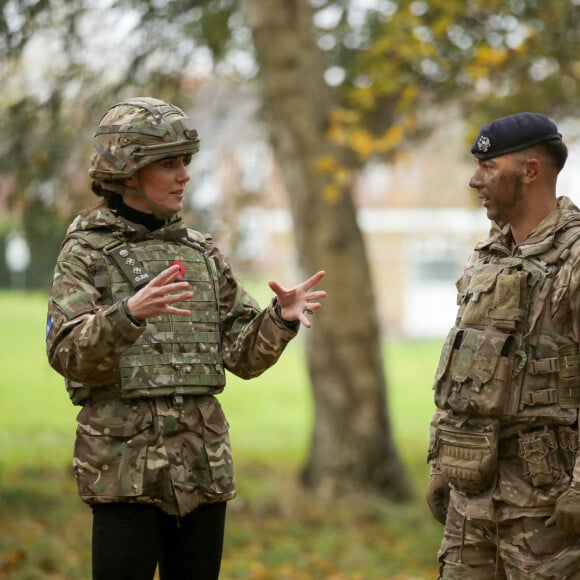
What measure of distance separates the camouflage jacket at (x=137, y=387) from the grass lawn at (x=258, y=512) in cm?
367

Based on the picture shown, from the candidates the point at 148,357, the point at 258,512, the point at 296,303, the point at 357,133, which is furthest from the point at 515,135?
the point at 258,512

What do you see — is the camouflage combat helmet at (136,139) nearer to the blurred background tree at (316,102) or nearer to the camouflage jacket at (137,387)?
the camouflage jacket at (137,387)

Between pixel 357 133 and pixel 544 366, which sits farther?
pixel 357 133

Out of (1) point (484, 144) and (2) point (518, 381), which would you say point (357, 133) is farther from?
(2) point (518, 381)

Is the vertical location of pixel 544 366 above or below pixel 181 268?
below

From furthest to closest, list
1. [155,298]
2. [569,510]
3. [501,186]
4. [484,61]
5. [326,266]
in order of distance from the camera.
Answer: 1. [326,266]
2. [484,61]
3. [501,186]
4. [569,510]
5. [155,298]

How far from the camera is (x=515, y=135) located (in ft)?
13.4

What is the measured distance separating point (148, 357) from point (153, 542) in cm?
62

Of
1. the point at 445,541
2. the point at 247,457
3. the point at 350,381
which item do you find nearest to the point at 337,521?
A: the point at 350,381

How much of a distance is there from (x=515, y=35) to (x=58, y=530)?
231 inches

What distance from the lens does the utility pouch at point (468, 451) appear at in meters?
3.99

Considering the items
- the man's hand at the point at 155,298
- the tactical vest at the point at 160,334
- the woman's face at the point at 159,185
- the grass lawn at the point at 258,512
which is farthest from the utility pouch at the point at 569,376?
the grass lawn at the point at 258,512

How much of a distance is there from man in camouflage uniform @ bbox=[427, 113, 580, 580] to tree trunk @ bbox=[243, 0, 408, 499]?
662cm

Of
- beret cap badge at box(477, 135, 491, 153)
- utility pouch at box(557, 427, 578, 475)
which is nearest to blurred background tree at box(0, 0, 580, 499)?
beret cap badge at box(477, 135, 491, 153)
